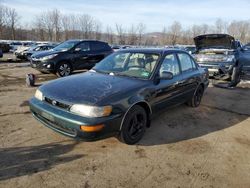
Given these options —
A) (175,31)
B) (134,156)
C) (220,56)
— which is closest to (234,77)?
(220,56)

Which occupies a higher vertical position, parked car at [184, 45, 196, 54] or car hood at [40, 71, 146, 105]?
parked car at [184, 45, 196, 54]

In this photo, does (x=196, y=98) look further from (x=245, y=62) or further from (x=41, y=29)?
(x=41, y=29)

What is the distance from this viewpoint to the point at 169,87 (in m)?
4.69

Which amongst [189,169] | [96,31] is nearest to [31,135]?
[189,169]

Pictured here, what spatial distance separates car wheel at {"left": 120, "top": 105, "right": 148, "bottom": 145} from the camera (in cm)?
373

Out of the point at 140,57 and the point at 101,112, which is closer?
the point at 101,112

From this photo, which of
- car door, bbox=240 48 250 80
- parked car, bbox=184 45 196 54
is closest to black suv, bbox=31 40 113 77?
parked car, bbox=184 45 196 54

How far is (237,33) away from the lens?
62.8 m

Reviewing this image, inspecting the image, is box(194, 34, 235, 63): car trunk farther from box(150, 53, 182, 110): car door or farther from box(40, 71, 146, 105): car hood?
box(40, 71, 146, 105): car hood

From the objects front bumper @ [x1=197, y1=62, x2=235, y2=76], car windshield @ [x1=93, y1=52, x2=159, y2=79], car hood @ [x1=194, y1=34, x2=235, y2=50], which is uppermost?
car hood @ [x1=194, y1=34, x2=235, y2=50]

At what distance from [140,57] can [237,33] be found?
6662cm

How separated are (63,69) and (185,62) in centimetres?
592

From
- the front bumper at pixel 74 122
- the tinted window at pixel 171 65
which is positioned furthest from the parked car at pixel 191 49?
the front bumper at pixel 74 122

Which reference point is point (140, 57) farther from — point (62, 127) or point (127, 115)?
point (62, 127)
